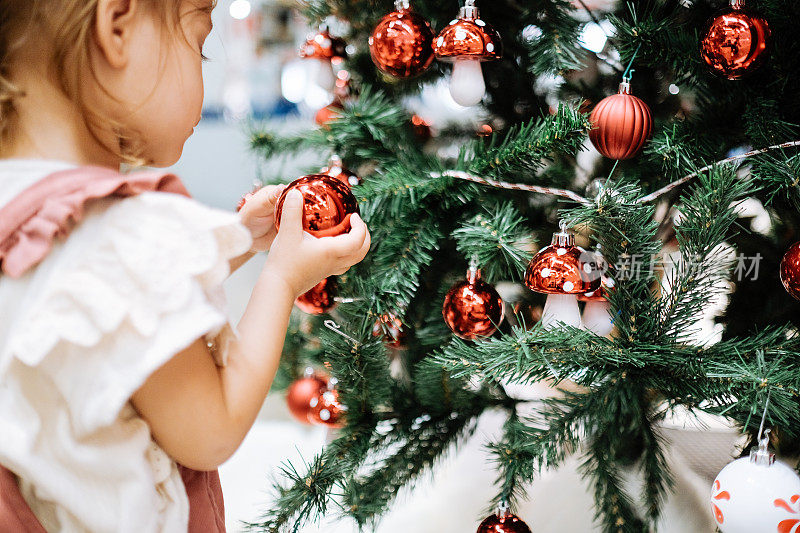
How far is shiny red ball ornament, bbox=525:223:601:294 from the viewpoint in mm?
583

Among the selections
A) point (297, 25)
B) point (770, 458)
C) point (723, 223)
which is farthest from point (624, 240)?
point (297, 25)

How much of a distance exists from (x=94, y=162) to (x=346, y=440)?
1.26ft

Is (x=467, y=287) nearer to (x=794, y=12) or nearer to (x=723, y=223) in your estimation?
(x=723, y=223)

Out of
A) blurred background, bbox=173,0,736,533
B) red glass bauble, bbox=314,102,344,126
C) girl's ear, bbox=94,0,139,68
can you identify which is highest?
girl's ear, bbox=94,0,139,68

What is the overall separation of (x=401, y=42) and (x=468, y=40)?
0.06 metres

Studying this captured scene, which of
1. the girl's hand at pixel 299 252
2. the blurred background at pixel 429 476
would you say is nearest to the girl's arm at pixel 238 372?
the girl's hand at pixel 299 252

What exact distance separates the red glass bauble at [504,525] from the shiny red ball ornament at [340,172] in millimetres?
358

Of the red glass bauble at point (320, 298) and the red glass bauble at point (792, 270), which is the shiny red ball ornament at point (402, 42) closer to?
the red glass bauble at point (320, 298)

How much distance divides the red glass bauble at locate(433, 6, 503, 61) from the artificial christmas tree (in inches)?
0.8

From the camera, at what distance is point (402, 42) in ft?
2.10

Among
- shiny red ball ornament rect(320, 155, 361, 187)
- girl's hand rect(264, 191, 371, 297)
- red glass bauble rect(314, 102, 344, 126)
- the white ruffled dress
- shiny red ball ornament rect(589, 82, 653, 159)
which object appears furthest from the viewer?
red glass bauble rect(314, 102, 344, 126)

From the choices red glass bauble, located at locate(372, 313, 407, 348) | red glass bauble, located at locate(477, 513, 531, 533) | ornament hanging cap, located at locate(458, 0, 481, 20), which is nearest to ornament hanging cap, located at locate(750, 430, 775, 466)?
red glass bauble, located at locate(477, 513, 531, 533)

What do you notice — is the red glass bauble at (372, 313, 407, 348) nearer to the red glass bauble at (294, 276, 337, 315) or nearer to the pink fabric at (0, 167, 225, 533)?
the red glass bauble at (294, 276, 337, 315)

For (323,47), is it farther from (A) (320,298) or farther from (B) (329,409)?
(B) (329,409)
